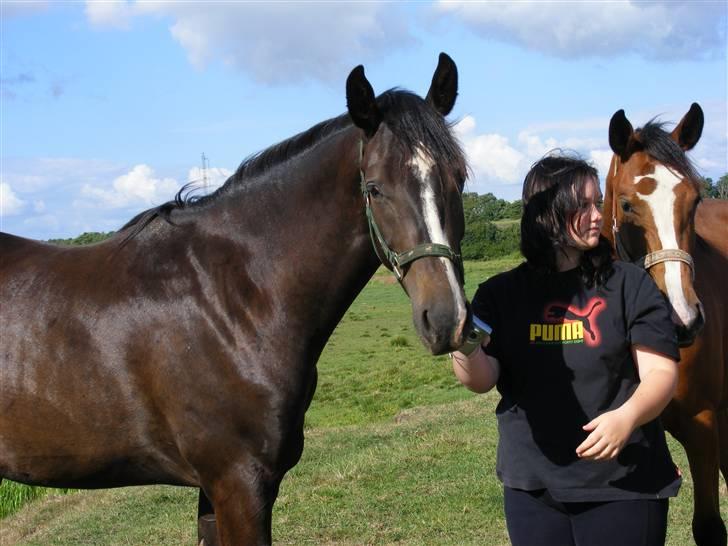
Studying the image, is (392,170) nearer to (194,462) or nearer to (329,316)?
(329,316)

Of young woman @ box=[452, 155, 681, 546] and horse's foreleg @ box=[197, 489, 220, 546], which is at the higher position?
young woman @ box=[452, 155, 681, 546]

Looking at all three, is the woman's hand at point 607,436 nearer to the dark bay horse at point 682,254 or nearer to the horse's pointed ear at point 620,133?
the dark bay horse at point 682,254

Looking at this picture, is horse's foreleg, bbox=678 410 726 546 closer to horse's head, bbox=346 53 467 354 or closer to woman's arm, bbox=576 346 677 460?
woman's arm, bbox=576 346 677 460

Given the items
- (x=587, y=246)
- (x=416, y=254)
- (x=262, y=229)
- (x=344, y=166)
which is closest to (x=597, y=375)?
(x=587, y=246)

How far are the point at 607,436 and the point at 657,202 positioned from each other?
76.3 inches

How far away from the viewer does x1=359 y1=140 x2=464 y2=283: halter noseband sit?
2.82m

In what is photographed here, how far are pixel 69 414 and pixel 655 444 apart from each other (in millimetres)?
2419

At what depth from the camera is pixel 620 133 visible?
439 cm

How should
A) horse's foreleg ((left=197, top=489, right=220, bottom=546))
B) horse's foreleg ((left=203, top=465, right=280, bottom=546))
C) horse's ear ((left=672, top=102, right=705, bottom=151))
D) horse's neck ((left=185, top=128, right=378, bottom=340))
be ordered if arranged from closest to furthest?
horse's foreleg ((left=203, top=465, right=280, bottom=546))
horse's neck ((left=185, top=128, right=378, bottom=340))
horse's foreleg ((left=197, top=489, right=220, bottom=546))
horse's ear ((left=672, top=102, right=705, bottom=151))

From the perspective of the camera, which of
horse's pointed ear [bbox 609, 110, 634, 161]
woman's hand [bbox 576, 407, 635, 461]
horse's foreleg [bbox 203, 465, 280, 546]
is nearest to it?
woman's hand [bbox 576, 407, 635, 461]

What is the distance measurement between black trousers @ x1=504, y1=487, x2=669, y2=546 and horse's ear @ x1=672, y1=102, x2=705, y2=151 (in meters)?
2.60

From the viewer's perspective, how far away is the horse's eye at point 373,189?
305 cm

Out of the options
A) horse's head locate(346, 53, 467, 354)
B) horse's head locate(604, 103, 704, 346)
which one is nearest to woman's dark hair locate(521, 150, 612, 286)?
horse's head locate(346, 53, 467, 354)

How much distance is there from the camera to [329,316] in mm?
3451
